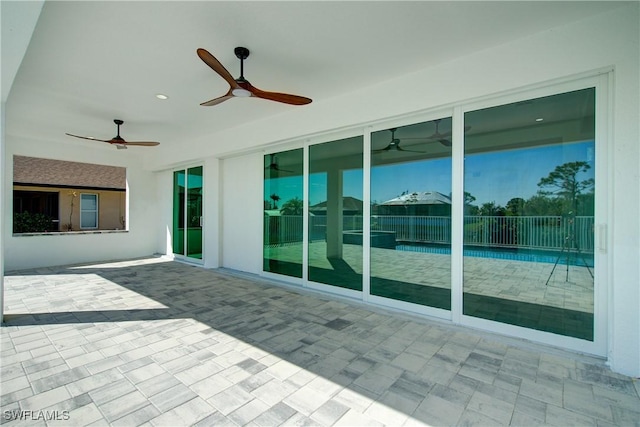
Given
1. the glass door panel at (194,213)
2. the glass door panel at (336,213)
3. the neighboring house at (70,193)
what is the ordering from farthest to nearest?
the neighboring house at (70,193)
the glass door panel at (194,213)
the glass door panel at (336,213)

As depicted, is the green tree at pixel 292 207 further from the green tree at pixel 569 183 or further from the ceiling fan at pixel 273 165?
the green tree at pixel 569 183

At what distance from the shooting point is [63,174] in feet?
34.8

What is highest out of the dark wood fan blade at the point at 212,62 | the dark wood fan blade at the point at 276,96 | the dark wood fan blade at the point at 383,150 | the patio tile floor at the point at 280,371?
the dark wood fan blade at the point at 212,62

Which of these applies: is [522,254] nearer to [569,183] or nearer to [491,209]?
[491,209]

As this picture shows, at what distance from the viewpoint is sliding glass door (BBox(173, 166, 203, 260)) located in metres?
7.19

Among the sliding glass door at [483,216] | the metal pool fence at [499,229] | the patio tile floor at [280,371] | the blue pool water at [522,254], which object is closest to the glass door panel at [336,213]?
the sliding glass door at [483,216]

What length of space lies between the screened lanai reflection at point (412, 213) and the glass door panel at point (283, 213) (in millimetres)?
1515

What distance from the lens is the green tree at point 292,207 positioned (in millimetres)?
5148

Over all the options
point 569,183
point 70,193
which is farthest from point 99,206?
point 569,183

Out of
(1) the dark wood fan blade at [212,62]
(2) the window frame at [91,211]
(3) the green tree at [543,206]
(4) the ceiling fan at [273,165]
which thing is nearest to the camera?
(1) the dark wood fan blade at [212,62]

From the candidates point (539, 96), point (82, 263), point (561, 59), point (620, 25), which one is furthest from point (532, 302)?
point (82, 263)

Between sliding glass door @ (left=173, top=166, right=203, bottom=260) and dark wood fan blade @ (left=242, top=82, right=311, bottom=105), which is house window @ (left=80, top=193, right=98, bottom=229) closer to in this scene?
sliding glass door @ (left=173, top=166, right=203, bottom=260)

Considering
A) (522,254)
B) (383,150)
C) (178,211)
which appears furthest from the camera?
(178,211)

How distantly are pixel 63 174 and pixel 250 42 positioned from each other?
11456 millimetres
